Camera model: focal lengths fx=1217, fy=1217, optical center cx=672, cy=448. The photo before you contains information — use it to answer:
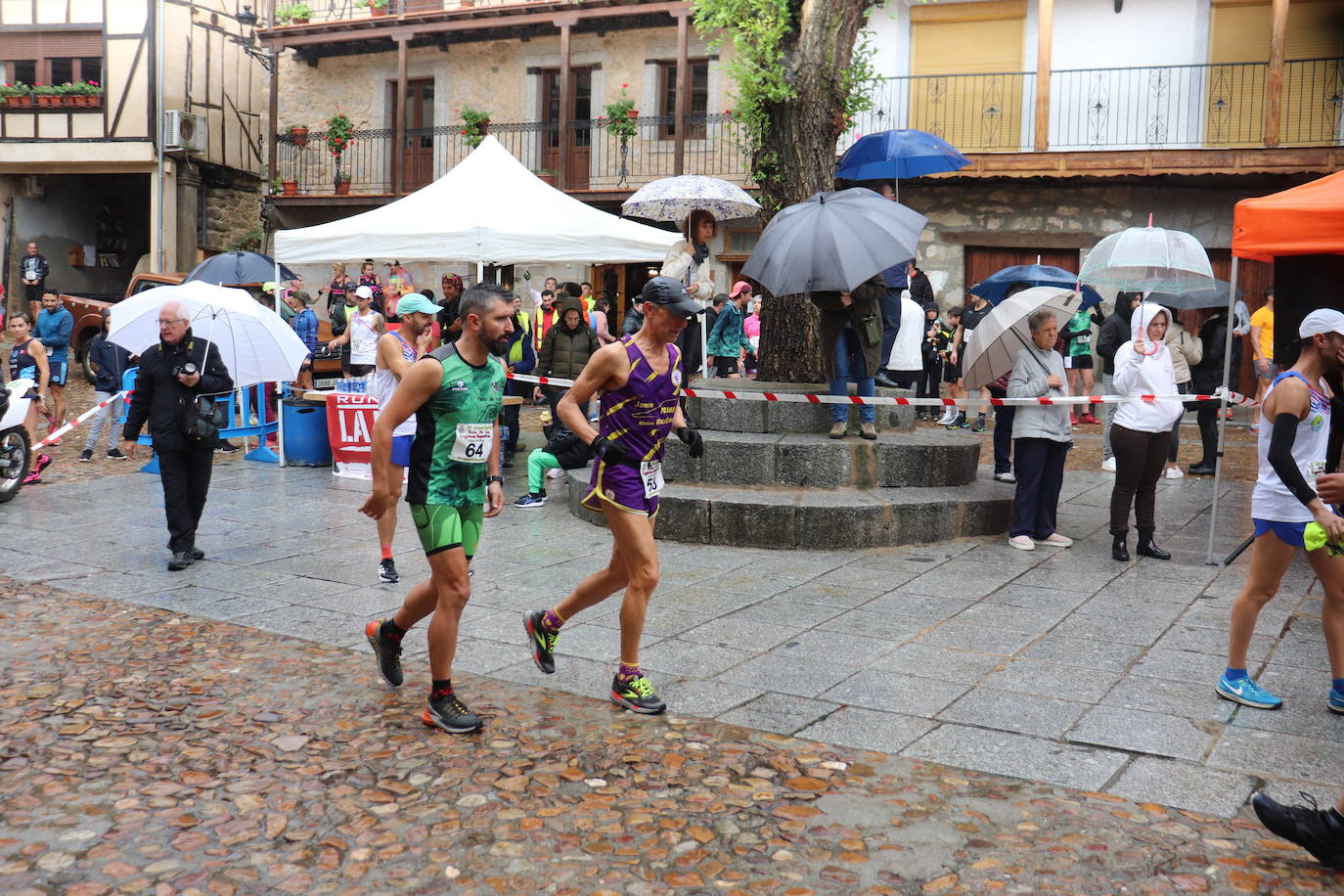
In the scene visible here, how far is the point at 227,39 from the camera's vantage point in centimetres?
2850

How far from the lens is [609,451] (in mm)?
5047

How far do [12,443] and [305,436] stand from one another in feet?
9.14

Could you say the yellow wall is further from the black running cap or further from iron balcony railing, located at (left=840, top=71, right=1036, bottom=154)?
the black running cap

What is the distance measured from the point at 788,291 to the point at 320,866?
5439mm

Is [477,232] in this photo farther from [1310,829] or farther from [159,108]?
[159,108]

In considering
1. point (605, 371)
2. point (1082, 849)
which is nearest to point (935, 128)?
point (605, 371)

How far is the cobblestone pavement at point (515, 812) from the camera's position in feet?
12.0

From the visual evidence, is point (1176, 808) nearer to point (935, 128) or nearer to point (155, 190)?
point (935, 128)

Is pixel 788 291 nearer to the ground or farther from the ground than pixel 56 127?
nearer to the ground

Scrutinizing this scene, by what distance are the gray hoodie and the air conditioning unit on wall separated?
22442mm


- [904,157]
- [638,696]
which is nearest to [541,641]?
[638,696]

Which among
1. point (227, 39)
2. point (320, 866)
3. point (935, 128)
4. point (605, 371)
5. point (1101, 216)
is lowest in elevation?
point (320, 866)

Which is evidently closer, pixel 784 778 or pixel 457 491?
pixel 784 778


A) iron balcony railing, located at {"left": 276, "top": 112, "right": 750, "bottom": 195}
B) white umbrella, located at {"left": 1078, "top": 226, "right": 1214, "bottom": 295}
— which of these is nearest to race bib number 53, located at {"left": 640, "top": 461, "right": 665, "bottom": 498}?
white umbrella, located at {"left": 1078, "top": 226, "right": 1214, "bottom": 295}
